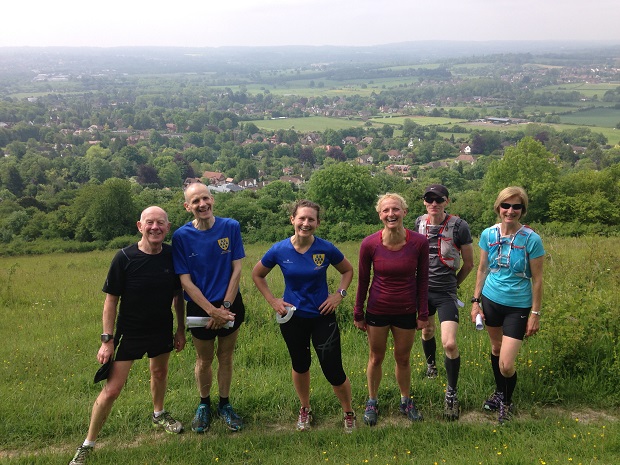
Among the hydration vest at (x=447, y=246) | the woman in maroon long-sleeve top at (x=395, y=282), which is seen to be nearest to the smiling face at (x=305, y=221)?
the woman in maroon long-sleeve top at (x=395, y=282)

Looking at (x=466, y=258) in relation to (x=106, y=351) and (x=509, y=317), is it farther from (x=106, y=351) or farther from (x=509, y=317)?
(x=106, y=351)

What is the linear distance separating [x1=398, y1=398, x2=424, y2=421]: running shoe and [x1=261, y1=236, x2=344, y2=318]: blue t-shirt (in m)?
1.20

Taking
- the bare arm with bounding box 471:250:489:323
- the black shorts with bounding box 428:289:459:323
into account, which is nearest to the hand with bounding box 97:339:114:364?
the black shorts with bounding box 428:289:459:323

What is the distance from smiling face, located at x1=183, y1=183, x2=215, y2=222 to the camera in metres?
3.84

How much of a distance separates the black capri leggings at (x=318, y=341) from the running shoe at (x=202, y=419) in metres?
0.93

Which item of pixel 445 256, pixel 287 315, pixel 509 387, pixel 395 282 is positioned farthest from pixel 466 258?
pixel 287 315

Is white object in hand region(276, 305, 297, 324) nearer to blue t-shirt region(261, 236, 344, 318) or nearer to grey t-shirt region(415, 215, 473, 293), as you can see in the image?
blue t-shirt region(261, 236, 344, 318)

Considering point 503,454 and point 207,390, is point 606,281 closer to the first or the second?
point 503,454

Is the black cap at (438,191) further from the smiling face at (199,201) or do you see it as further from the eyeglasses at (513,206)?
the smiling face at (199,201)

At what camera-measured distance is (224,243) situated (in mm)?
3967

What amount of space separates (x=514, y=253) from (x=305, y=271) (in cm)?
171

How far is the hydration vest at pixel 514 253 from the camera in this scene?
3.93 metres

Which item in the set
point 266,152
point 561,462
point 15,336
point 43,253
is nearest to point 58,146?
point 266,152

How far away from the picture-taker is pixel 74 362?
556 centimetres
